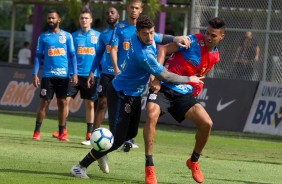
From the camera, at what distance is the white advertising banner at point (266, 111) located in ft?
76.3

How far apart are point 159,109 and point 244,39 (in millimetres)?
12892

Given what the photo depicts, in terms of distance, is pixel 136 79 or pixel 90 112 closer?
pixel 136 79

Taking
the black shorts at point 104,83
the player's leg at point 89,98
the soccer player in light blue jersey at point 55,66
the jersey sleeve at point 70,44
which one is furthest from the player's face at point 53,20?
the black shorts at point 104,83

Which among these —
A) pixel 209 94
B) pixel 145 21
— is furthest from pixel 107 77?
pixel 209 94

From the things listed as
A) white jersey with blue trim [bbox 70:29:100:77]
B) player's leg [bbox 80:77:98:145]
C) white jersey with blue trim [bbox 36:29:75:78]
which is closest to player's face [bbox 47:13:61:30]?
white jersey with blue trim [bbox 36:29:75:78]

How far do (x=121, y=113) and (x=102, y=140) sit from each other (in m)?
0.46

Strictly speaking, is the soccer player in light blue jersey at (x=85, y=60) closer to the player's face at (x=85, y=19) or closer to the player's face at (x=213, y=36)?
the player's face at (x=85, y=19)

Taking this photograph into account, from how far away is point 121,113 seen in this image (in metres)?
12.5

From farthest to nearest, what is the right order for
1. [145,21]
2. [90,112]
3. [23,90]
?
[23,90] → [90,112] → [145,21]

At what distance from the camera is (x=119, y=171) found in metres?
13.5

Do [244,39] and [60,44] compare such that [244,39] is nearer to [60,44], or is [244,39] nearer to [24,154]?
[60,44]

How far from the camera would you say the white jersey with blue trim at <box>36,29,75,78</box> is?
18.5m

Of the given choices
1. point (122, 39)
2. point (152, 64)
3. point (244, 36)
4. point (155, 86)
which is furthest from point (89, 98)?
point (244, 36)

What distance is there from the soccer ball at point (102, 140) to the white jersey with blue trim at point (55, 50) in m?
6.36
